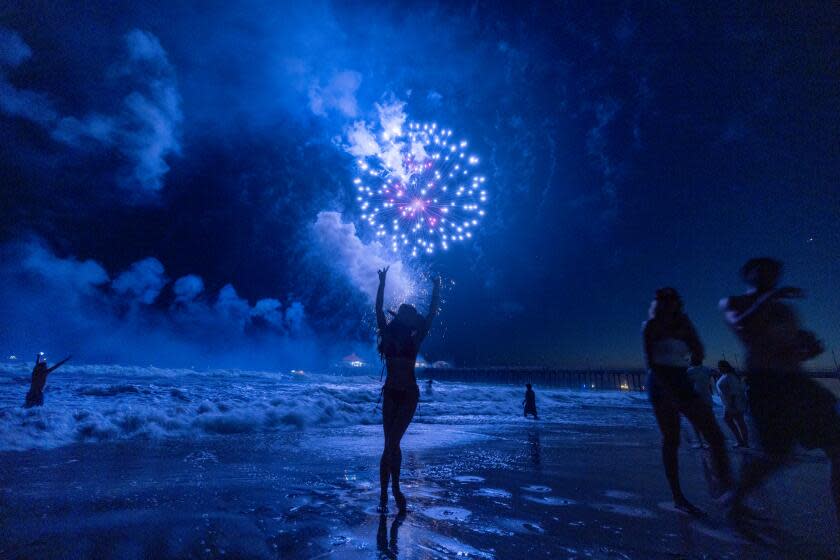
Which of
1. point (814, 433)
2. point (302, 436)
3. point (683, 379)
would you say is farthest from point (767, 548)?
point (302, 436)

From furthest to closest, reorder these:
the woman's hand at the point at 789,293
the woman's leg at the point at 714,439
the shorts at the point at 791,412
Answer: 1. the woman's leg at the point at 714,439
2. the woman's hand at the point at 789,293
3. the shorts at the point at 791,412

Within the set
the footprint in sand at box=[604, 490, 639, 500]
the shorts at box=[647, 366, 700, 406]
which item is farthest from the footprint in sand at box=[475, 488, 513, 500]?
the shorts at box=[647, 366, 700, 406]

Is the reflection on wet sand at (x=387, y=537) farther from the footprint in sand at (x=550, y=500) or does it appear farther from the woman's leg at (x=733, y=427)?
the woman's leg at (x=733, y=427)

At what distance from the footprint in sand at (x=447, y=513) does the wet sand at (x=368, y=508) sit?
28 mm

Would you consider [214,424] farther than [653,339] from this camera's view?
Yes

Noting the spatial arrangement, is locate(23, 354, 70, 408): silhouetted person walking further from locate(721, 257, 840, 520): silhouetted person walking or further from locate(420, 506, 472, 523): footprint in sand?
locate(721, 257, 840, 520): silhouetted person walking

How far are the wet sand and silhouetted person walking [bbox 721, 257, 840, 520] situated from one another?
1.93ft

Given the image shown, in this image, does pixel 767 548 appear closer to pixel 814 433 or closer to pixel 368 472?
pixel 814 433

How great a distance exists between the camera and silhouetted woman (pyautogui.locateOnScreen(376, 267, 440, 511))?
380 centimetres

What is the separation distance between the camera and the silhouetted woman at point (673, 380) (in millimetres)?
3369

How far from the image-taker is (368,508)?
3.70 m

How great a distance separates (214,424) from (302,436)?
10.2 feet

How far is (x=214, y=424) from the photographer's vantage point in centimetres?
1077

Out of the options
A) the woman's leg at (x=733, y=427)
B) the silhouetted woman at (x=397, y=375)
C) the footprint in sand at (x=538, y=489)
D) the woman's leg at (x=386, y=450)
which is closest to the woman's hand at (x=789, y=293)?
the silhouetted woman at (x=397, y=375)
